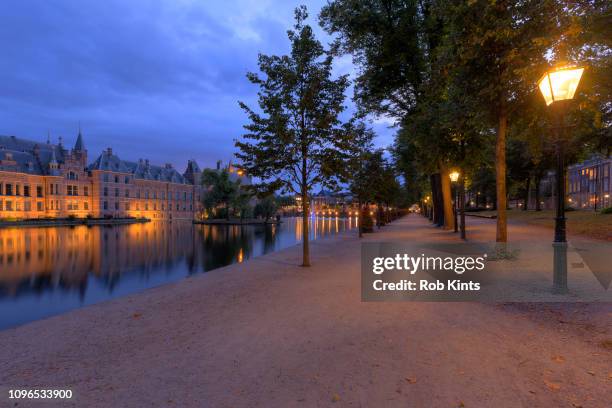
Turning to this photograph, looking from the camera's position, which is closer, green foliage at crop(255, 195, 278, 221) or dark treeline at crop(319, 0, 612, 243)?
dark treeline at crop(319, 0, 612, 243)

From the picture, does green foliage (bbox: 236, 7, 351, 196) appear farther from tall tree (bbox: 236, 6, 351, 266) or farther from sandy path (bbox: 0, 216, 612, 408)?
sandy path (bbox: 0, 216, 612, 408)

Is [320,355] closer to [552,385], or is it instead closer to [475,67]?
[552,385]

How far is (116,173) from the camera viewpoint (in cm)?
8388

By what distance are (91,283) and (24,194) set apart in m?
73.2

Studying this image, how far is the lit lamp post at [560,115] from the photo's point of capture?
22.8 feet

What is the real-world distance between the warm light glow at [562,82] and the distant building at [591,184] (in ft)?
241

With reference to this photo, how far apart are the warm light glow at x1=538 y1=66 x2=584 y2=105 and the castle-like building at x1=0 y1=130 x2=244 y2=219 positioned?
281 ft

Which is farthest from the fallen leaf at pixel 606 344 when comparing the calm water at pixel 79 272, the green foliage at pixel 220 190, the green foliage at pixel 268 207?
the green foliage at pixel 268 207

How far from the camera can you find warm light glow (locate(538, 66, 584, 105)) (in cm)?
691

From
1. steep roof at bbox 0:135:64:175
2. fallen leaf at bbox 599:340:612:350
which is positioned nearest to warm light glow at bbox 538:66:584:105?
fallen leaf at bbox 599:340:612:350

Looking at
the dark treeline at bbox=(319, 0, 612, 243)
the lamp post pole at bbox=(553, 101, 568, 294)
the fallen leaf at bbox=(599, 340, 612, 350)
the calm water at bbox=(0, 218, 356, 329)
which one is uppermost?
the dark treeline at bbox=(319, 0, 612, 243)

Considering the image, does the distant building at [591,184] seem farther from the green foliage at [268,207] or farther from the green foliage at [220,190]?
the green foliage at [220,190]

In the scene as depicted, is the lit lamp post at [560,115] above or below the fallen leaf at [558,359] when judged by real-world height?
above

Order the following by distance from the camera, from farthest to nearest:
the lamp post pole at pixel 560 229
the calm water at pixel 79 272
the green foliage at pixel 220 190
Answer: the green foliage at pixel 220 190 < the calm water at pixel 79 272 < the lamp post pole at pixel 560 229
